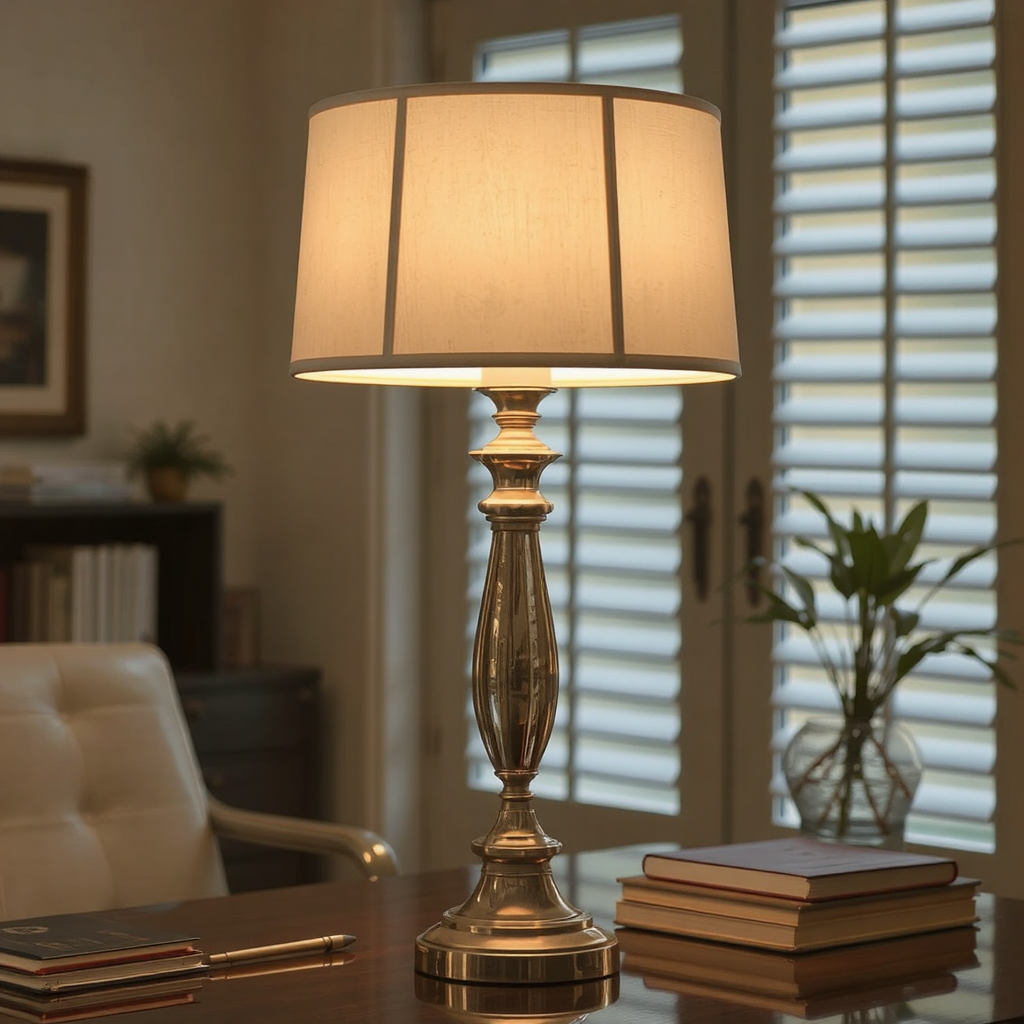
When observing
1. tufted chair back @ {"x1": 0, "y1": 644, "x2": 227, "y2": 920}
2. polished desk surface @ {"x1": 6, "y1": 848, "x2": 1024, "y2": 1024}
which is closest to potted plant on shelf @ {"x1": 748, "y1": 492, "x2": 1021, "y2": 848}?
polished desk surface @ {"x1": 6, "y1": 848, "x2": 1024, "y2": 1024}

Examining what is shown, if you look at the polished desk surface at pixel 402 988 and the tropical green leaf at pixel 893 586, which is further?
the tropical green leaf at pixel 893 586

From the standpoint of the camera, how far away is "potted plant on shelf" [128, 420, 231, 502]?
386cm

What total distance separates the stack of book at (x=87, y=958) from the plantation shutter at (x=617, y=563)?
2042mm

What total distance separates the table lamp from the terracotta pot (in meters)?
2.48

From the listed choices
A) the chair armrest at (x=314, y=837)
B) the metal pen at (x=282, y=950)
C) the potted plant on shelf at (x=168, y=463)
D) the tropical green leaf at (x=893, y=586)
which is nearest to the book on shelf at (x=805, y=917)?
the metal pen at (x=282, y=950)

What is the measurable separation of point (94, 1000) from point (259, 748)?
245 cm

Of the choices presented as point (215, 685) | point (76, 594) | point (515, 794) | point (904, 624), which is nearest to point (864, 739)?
point (904, 624)

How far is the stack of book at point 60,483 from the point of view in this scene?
355 cm

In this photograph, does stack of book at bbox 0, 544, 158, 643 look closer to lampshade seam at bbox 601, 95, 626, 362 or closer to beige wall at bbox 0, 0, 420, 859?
beige wall at bbox 0, 0, 420, 859

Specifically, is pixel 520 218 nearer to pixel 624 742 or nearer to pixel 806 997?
pixel 806 997

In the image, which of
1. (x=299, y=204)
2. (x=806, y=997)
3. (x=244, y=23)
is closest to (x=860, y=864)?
(x=806, y=997)

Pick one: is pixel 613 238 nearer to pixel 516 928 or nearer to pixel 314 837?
pixel 516 928

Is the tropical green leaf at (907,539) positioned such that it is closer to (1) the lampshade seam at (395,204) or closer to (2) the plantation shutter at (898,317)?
(2) the plantation shutter at (898,317)

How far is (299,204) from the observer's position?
162 inches
